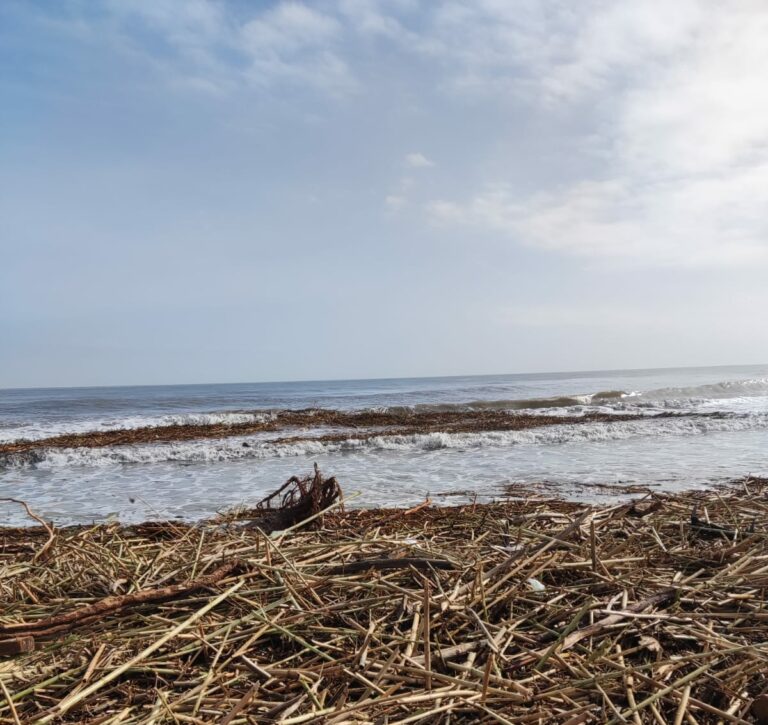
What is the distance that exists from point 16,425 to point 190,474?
58.7ft

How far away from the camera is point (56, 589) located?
235 centimetres

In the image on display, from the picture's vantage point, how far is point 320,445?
1392cm

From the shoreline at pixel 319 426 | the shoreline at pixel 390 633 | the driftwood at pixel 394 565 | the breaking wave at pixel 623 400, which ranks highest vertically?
the driftwood at pixel 394 565

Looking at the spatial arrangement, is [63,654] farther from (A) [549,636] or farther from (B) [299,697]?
(A) [549,636]

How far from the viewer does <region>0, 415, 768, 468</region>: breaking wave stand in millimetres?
12852

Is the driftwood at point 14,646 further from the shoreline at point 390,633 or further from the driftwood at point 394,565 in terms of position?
the driftwood at point 394,565

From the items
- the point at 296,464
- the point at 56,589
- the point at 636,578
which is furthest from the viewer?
the point at 296,464

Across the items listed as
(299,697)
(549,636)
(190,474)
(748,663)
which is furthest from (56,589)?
(190,474)

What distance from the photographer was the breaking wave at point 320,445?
506 inches

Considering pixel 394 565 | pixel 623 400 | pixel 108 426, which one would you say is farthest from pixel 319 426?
pixel 623 400

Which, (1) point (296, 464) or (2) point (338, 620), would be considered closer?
(2) point (338, 620)

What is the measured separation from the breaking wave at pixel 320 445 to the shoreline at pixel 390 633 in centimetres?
1063

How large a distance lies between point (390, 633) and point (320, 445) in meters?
12.2

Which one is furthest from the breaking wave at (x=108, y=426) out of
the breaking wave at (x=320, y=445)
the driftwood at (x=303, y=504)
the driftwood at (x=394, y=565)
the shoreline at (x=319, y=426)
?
the driftwood at (x=394, y=565)
